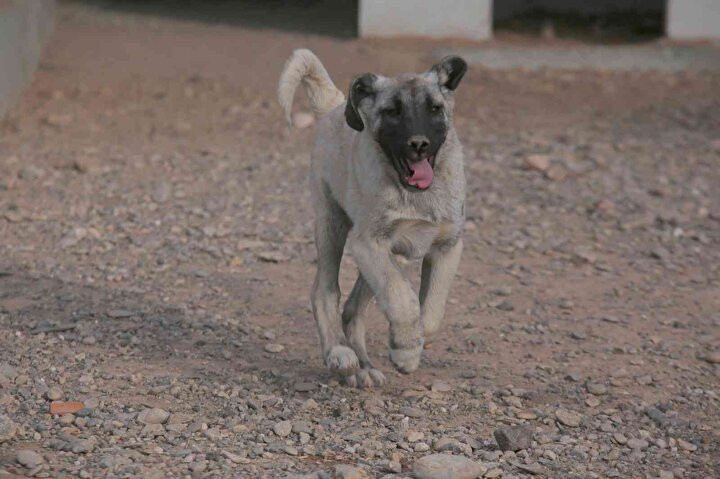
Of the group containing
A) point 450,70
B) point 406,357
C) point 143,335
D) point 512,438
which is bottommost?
point 143,335

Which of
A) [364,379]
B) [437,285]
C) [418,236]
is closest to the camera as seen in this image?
[418,236]

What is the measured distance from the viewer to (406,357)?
538cm

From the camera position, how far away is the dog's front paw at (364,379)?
5938mm

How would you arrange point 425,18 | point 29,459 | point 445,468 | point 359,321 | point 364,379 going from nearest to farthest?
point 29,459
point 445,468
point 364,379
point 359,321
point 425,18

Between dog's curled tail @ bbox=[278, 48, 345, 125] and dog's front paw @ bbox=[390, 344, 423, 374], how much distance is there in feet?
4.18

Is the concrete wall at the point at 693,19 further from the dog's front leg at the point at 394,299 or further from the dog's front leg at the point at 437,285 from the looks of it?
the dog's front leg at the point at 394,299

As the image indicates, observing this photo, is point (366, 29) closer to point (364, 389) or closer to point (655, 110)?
point (655, 110)

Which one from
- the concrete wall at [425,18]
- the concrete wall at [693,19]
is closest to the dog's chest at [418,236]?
the concrete wall at [425,18]

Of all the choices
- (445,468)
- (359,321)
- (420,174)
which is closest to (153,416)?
(359,321)

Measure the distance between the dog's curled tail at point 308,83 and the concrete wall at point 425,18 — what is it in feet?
23.3

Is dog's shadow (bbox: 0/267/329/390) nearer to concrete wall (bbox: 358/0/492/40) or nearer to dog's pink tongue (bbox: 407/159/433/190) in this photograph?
dog's pink tongue (bbox: 407/159/433/190)

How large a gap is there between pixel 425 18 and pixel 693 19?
8.94 ft

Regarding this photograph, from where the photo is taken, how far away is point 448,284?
564 centimetres

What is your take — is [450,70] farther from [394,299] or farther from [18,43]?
[18,43]
